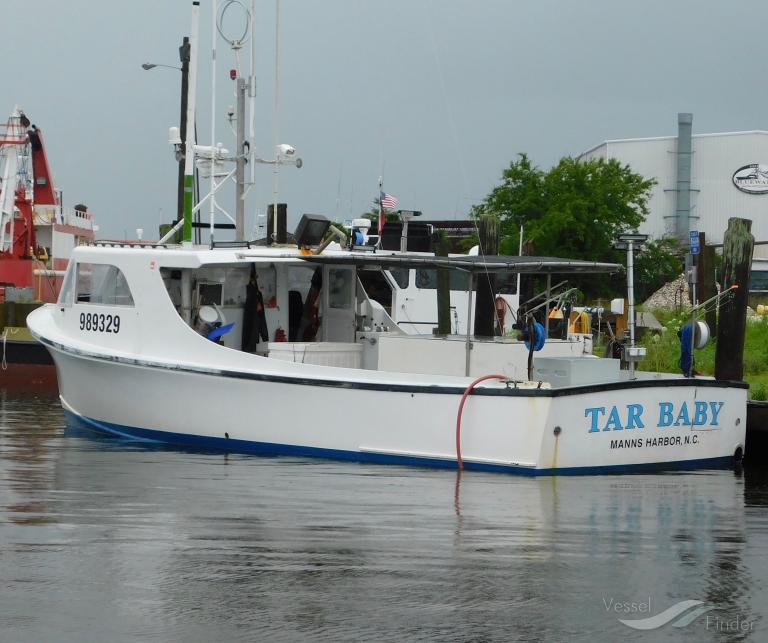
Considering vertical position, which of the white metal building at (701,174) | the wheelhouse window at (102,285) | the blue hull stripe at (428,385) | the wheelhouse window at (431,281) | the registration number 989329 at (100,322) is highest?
the white metal building at (701,174)

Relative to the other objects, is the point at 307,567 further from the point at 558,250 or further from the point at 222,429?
the point at 558,250

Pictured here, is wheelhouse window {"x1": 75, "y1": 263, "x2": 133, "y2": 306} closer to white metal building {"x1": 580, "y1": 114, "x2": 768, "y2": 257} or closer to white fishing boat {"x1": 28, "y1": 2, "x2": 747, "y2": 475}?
white fishing boat {"x1": 28, "y1": 2, "x2": 747, "y2": 475}

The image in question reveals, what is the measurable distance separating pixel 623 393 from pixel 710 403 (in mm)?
1494

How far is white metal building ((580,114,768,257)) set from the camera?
6231 cm

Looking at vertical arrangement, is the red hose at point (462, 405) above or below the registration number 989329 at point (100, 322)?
below

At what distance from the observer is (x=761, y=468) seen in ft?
50.5

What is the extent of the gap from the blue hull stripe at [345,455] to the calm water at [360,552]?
0.13m

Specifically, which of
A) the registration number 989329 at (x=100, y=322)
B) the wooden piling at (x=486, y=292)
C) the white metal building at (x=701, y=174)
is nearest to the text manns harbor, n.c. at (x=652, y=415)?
the registration number 989329 at (x=100, y=322)


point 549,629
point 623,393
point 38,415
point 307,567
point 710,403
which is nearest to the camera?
point 549,629

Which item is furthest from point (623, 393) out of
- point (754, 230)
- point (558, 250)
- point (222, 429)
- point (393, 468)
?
point (754, 230)

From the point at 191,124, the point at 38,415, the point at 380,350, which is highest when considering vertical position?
the point at 191,124

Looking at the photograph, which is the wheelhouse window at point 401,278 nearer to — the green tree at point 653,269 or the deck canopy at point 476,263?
the deck canopy at point 476,263

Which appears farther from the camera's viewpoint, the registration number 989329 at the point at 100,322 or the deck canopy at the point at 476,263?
the registration number 989329 at the point at 100,322

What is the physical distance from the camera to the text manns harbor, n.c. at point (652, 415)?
508 inches
